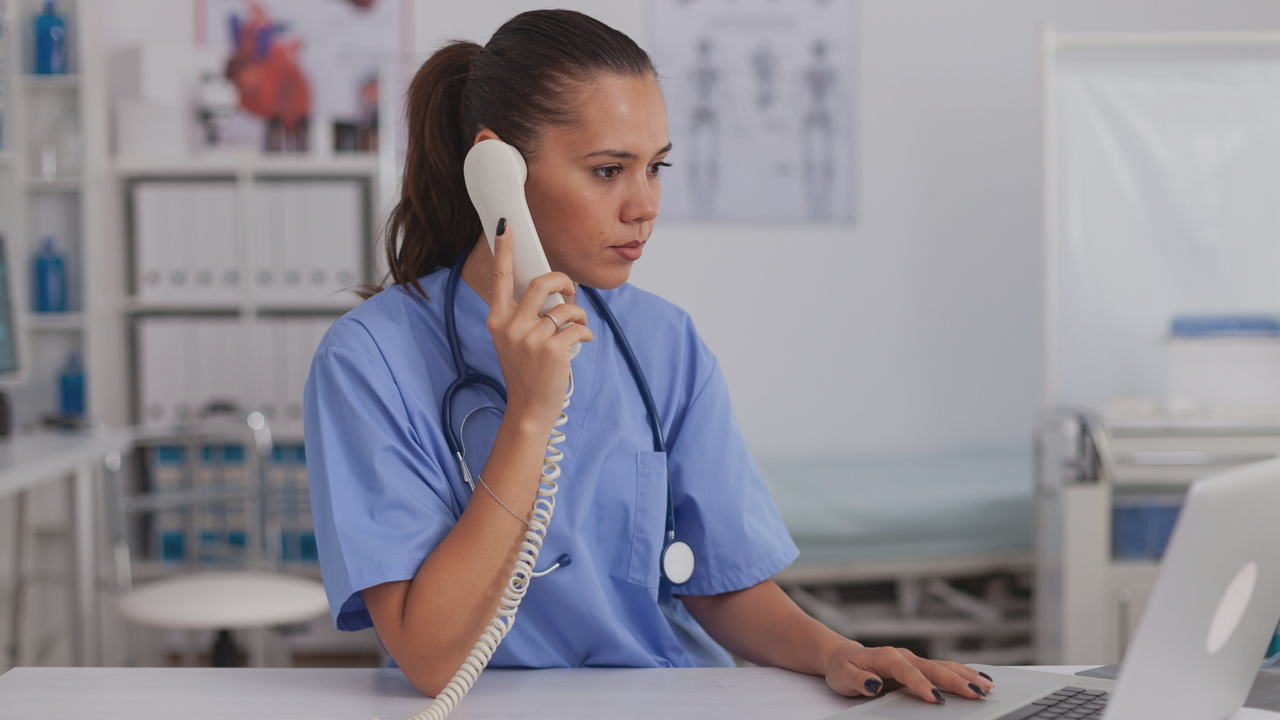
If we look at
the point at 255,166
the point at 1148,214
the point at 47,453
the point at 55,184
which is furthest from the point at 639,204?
the point at 55,184

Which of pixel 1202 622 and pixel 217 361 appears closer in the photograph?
pixel 1202 622

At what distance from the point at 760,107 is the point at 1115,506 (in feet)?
5.72

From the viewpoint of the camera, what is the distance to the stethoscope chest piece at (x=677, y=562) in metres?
1.04

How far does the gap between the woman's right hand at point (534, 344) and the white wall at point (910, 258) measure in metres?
2.47

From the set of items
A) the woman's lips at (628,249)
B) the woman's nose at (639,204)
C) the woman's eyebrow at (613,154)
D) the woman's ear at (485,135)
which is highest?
the woman's ear at (485,135)

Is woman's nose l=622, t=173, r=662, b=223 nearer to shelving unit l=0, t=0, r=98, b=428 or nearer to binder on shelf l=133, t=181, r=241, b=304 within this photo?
binder on shelf l=133, t=181, r=241, b=304

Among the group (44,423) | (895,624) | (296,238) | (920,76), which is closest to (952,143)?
(920,76)

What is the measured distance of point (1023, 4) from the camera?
328cm

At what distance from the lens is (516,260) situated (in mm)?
951

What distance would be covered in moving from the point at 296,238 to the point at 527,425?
7.21 ft

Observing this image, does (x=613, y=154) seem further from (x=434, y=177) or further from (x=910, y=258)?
(x=910, y=258)

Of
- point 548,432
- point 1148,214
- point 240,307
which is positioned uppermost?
point 1148,214

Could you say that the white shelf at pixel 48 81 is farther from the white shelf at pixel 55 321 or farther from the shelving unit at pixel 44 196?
the white shelf at pixel 55 321

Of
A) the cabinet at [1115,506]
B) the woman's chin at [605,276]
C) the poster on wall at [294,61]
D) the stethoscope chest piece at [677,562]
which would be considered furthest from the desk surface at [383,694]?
the poster on wall at [294,61]
